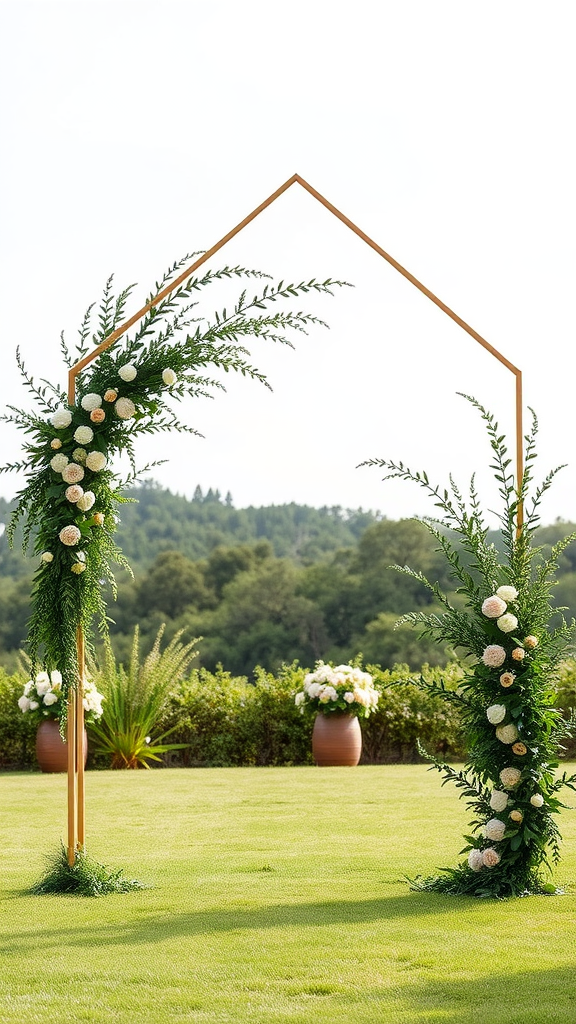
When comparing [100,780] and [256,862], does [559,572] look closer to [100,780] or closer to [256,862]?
[100,780]

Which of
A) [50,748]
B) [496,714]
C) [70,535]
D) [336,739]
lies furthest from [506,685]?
[50,748]

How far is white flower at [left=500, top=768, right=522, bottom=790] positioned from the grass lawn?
57 centimetres

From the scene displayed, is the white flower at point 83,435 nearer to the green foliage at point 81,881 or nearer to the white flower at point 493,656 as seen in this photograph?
the green foliage at point 81,881

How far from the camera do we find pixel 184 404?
6.34m

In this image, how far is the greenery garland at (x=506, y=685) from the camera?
18.8 ft

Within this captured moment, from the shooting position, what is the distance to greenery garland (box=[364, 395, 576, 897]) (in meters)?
5.73

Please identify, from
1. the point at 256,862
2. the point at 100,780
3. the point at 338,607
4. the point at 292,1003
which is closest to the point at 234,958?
the point at 292,1003

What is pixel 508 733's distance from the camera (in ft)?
18.7

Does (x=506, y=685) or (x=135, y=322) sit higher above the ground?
(x=135, y=322)

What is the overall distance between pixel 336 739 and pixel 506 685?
22.7 feet

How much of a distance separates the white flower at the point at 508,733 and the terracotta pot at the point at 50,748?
7.43 m

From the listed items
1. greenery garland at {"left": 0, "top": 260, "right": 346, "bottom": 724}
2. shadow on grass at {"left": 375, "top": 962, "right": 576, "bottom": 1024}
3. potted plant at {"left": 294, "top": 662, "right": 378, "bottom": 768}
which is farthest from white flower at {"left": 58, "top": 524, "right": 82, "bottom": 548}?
potted plant at {"left": 294, "top": 662, "right": 378, "bottom": 768}

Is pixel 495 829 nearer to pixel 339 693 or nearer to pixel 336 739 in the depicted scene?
pixel 339 693

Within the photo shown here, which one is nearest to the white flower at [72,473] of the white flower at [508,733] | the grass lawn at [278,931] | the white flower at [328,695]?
the grass lawn at [278,931]
